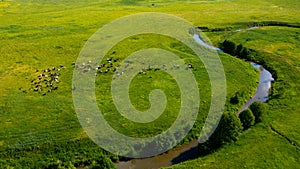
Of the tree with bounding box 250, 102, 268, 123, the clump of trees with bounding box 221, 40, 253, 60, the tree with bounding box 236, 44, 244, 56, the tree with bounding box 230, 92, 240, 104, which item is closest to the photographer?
the tree with bounding box 250, 102, 268, 123

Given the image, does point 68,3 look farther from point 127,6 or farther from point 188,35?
point 188,35

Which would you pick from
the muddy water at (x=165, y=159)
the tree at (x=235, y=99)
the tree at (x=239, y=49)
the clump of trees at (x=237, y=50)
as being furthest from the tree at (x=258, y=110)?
the tree at (x=239, y=49)

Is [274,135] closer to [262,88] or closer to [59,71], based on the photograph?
[262,88]

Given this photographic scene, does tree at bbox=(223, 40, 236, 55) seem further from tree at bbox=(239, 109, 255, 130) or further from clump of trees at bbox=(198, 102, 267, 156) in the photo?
clump of trees at bbox=(198, 102, 267, 156)

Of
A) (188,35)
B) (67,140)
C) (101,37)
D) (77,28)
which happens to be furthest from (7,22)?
(67,140)

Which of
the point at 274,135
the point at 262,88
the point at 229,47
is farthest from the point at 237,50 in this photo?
the point at 274,135

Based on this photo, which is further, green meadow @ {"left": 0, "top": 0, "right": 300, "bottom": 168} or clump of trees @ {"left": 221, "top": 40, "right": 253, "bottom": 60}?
clump of trees @ {"left": 221, "top": 40, "right": 253, "bottom": 60}

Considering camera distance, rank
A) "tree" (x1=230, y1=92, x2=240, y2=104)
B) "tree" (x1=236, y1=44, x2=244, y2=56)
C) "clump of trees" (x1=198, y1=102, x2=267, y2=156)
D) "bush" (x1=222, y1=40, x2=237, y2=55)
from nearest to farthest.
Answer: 1. "clump of trees" (x1=198, y1=102, x2=267, y2=156)
2. "tree" (x1=230, y1=92, x2=240, y2=104)
3. "tree" (x1=236, y1=44, x2=244, y2=56)
4. "bush" (x1=222, y1=40, x2=237, y2=55)

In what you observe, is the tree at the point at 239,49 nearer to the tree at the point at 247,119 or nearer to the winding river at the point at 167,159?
the tree at the point at 247,119

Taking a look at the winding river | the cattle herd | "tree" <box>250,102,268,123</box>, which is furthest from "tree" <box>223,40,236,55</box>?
the winding river
